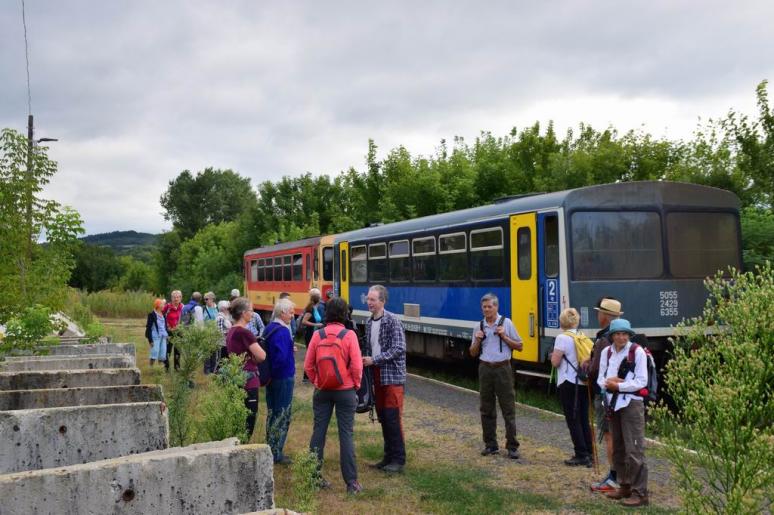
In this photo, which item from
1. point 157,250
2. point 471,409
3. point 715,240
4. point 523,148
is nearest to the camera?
point 471,409

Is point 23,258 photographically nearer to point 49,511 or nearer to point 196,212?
point 49,511

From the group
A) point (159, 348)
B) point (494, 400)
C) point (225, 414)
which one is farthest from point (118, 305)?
point (225, 414)

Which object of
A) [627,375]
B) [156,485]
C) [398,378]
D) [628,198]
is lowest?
[156,485]

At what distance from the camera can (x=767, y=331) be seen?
376cm

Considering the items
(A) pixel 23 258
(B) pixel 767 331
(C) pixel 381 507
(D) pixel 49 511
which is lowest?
(C) pixel 381 507

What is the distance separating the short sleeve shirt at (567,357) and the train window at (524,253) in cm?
432

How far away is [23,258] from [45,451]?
14.7 feet

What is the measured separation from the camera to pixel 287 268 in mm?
26938

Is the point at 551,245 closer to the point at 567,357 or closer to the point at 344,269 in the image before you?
the point at 567,357

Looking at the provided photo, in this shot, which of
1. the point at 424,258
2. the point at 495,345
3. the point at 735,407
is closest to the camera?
the point at 735,407

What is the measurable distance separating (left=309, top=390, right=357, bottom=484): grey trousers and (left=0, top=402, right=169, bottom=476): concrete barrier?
5.72 ft

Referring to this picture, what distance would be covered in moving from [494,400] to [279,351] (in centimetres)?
232

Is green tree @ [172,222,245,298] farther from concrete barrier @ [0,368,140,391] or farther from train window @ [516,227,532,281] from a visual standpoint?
concrete barrier @ [0,368,140,391]

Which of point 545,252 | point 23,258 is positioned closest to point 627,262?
point 545,252
